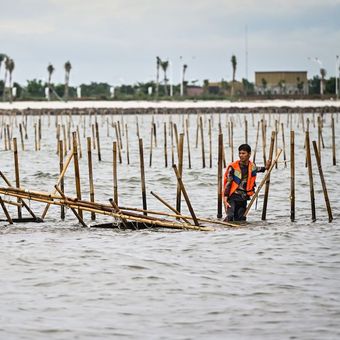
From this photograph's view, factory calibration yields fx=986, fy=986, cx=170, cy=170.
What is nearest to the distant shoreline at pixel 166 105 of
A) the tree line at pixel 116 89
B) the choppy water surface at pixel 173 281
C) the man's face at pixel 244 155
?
the tree line at pixel 116 89

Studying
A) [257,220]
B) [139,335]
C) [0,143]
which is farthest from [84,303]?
[0,143]

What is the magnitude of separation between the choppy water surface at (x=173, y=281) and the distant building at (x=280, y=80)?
103141mm

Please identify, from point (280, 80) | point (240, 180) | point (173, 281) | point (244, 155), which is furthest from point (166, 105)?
point (173, 281)

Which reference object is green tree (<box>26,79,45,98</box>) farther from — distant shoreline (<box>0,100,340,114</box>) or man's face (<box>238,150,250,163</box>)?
man's face (<box>238,150,250,163</box>)

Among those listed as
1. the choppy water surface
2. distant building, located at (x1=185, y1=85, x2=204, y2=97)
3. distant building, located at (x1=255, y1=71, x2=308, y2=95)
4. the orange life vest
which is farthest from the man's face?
distant building, located at (x1=185, y1=85, x2=204, y2=97)

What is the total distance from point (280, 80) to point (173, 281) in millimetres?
108807

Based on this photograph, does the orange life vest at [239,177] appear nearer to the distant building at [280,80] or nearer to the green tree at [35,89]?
the green tree at [35,89]

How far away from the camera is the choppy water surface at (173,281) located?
7.88m

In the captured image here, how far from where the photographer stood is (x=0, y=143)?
35750 mm

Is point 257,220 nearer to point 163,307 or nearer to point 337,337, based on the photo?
point 163,307

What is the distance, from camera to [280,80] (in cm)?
11694

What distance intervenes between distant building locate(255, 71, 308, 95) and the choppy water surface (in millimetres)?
103141

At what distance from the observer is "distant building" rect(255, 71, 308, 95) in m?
117

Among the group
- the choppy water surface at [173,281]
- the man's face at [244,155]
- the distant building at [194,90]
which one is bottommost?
the choppy water surface at [173,281]
